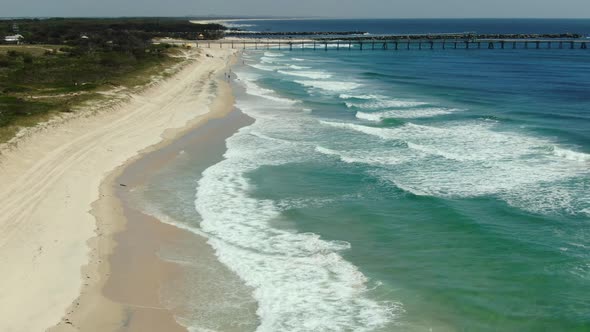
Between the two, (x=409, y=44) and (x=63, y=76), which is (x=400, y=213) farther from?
(x=409, y=44)

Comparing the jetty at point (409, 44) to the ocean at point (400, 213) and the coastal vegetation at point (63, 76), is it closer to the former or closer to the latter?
the coastal vegetation at point (63, 76)

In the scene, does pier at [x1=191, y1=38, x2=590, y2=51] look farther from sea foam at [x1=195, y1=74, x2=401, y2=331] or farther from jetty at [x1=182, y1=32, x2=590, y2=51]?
sea foam at [x1=195, y1=74, x2=401, y2=331]

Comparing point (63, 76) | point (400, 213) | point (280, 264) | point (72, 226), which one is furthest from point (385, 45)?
point (280, 264)

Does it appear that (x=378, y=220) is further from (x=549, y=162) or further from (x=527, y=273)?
(x=549, y=162)

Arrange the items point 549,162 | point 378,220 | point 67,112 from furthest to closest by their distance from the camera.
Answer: point 67,112, point 549,162, point 378,220

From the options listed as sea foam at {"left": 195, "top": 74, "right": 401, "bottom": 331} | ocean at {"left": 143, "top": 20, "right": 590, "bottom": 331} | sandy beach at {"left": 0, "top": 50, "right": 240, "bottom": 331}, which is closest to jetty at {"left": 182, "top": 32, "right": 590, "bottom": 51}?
ocean at {"left": 143, "top": 20, "right": 590, "bottom": 331}

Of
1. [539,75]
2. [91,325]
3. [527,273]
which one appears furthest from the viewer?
[539,75]

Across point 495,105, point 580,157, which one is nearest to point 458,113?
point 495,105
